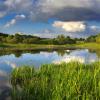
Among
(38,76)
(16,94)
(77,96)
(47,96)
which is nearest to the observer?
(77,96)

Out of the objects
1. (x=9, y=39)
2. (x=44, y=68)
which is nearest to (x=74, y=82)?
(x=44, y=68)

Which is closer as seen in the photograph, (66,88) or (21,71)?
(66,88)

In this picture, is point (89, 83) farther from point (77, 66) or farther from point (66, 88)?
point (77, 66)

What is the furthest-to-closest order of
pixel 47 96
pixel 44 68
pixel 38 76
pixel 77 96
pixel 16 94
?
pixel 44 68, pixel 38 76, pixel 16 94, pixel 47 96, pixel 77 96

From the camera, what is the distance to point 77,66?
74.3ft

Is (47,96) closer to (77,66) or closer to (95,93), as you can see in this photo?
(95,93)

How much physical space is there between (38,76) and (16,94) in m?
4.96

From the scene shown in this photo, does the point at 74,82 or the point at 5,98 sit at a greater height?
the point at 74,82

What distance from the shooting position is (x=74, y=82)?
13.7 m

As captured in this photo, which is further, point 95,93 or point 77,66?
point 77,66

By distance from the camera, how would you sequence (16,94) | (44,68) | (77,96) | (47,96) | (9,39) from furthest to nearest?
(9,39), (44,68), (16,94), (47,96), (77,96)

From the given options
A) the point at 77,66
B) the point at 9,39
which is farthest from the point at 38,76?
the point at 9,39

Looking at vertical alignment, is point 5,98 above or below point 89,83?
below

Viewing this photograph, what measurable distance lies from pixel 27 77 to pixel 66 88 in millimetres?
7819
